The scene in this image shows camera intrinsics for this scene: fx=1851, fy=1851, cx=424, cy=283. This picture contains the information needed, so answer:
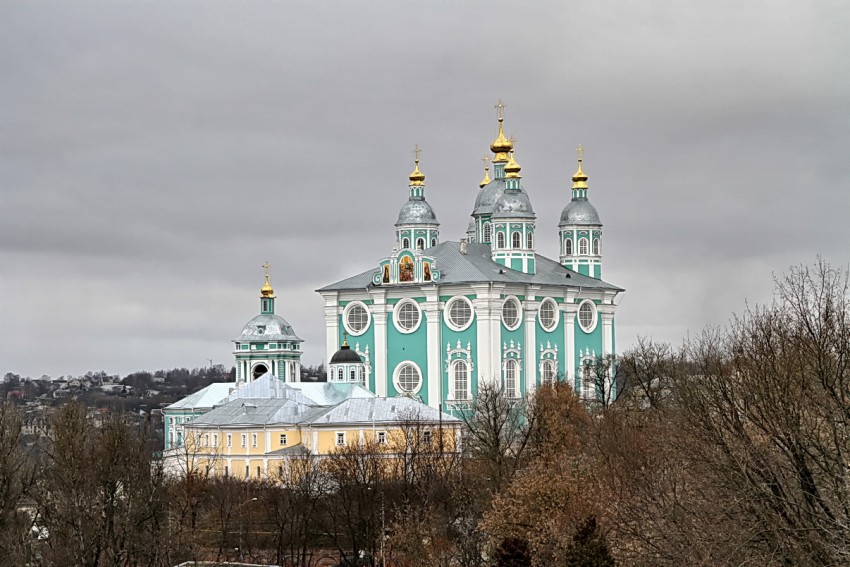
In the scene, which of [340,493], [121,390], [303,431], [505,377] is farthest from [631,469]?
[121,390]

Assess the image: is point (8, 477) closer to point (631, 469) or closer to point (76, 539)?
point (76, 539)

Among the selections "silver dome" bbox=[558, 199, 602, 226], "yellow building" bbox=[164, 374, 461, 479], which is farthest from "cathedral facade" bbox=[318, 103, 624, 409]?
"yellow building" bbox=[164, 374, 461, 479]

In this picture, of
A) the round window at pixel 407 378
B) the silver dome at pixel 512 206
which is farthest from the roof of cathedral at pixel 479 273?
the round window at pixel 407 378

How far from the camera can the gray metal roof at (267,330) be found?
85438 millimetres

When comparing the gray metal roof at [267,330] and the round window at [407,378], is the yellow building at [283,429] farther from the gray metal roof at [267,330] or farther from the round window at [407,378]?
the gray metal roof at [267,330]

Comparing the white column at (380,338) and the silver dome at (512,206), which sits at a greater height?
the silver dome at (512,206)

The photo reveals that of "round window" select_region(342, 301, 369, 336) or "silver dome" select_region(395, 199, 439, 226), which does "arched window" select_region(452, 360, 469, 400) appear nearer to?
"round window" select_region(342, 301, 369, 336)

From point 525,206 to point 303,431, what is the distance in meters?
17.7

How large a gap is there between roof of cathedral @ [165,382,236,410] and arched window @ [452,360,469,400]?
38.5ft

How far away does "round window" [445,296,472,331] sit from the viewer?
76.4 m

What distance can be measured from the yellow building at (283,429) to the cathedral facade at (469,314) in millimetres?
5234

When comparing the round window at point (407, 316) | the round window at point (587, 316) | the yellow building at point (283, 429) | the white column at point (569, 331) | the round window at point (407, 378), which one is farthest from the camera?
the round window at point (587, 316)

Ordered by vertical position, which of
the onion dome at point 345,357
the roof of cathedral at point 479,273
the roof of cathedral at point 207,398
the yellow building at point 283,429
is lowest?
the yellow building at point 283,429

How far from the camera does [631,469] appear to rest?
34844mm
